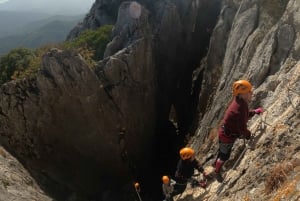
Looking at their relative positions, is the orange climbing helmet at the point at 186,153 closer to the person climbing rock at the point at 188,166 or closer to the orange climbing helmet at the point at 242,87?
the person climbing rock at the point at 188,166

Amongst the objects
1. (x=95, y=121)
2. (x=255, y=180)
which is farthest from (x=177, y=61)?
(x=255, y=180)

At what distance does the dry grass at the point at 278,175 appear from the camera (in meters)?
10.2

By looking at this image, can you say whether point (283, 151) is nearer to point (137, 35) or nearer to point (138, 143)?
point (138, 143)

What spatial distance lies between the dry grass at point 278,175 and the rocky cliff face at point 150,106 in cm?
13

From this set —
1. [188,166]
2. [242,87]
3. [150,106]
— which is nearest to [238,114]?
[242,87]

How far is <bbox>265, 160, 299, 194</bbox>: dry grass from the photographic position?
1017 cm

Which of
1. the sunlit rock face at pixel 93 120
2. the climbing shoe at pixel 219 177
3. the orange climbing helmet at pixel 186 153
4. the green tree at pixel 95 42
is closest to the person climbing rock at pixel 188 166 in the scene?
the orange climbing helmet at pixel 186 153

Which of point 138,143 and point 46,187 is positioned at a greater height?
point 46,187

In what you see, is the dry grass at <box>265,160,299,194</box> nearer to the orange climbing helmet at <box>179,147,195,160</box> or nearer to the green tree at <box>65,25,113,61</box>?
the orange climbing helmet at <box>179,147,195,160</box>

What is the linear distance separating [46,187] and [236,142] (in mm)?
14552

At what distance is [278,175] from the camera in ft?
34.0

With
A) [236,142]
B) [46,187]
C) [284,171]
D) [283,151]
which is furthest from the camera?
[46,187]

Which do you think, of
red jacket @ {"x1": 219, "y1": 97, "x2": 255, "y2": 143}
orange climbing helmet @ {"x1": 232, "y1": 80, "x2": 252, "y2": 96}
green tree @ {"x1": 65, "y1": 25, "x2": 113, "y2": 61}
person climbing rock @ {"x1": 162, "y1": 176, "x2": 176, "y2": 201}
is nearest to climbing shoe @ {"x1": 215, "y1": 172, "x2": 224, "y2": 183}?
red jacket @ {"x1": 219, "y1": 97, "x2": 255, "y2": 143}

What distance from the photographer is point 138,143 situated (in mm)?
35844
